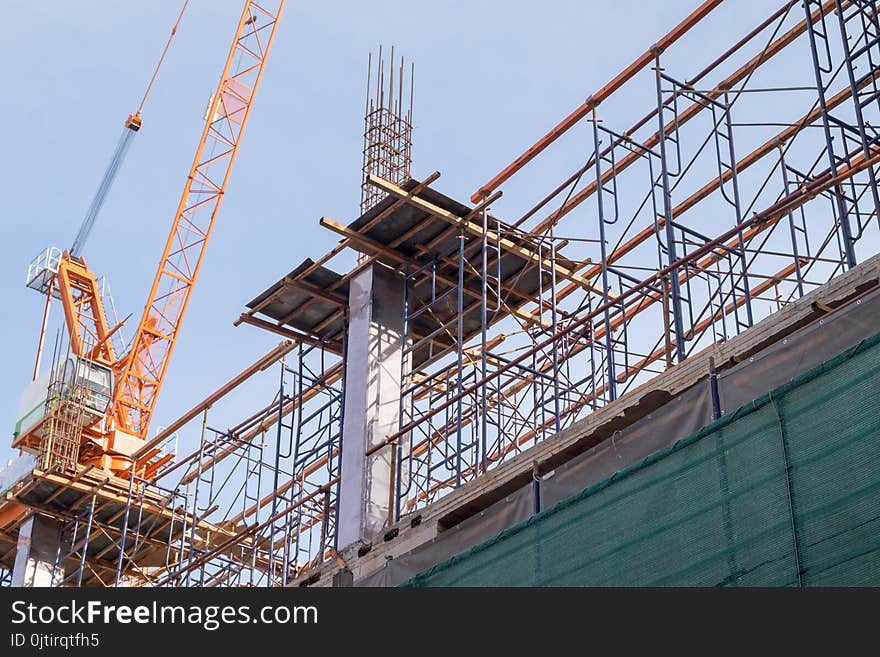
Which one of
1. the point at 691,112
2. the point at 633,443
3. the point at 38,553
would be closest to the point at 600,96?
the point at 691,112

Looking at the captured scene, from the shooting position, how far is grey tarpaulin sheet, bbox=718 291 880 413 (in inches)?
501

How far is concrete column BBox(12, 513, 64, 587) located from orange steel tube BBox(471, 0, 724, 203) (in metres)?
14.7

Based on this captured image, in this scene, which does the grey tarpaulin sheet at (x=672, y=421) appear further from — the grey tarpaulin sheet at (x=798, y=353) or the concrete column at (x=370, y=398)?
the concrete column at (x=370, y=398)

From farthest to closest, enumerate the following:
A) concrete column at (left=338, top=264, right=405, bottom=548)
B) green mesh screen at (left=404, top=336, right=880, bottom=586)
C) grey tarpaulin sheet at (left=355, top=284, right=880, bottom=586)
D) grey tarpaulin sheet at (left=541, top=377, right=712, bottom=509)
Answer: concrete column at (left=338, top=264, right=405, bottom=548) → grey tarpaulin sheet at (left=541, top=377, right=712, bottom=509) → grey tarpaulin sheet at (left=355, top=284, right=880, bottom=586) → green mesh screen at (left=404, top=336, right=880, bottom=586)

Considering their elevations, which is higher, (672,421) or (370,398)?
(370,398)

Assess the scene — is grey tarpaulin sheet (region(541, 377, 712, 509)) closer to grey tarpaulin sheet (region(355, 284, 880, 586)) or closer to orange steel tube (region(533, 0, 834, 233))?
grey tarpaulin sheet (region(355, 284, 880, 586))

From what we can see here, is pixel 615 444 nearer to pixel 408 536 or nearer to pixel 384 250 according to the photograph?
pixel 408 536

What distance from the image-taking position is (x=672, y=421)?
14.0 metres

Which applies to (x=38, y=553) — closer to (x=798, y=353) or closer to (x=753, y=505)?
(x=798, y=353)

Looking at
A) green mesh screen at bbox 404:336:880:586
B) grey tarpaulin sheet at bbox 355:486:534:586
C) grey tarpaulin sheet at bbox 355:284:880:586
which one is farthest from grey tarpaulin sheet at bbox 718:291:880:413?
grey tarpaulin sheet at bbox 355:486:534:586

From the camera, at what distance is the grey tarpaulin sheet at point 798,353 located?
1272 centimetres

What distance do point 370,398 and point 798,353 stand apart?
382 inches
